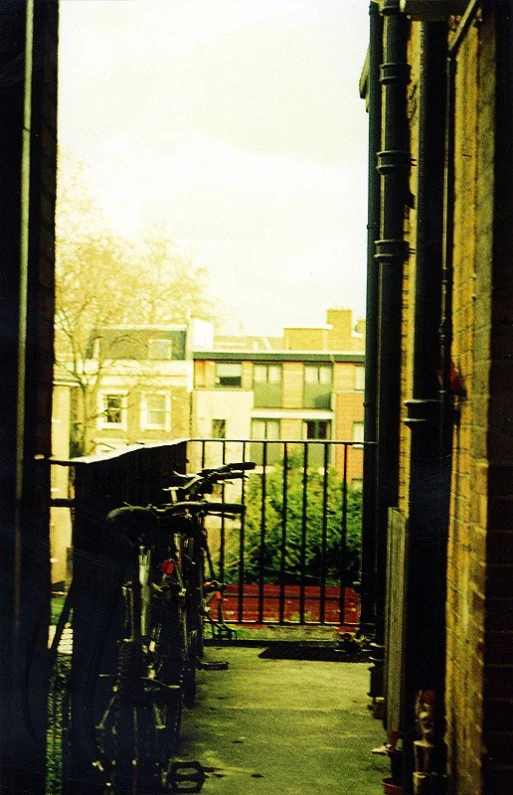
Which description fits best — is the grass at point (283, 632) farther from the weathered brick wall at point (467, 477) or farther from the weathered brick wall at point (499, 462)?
the weathered brick wall at point (499, 462)

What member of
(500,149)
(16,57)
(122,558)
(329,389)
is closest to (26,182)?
(16,57)

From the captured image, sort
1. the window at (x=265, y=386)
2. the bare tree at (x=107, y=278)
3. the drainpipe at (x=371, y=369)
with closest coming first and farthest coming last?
the drainpipe at (x=371, y=369), the bare tree at (x=107, y=278), the window at (x=265, y=386)

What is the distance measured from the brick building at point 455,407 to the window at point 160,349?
41.0 m

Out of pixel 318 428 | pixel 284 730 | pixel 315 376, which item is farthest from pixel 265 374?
pixel 284 730

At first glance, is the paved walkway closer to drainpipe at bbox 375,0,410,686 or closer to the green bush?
drainpipe at bbox 375,0,410,686

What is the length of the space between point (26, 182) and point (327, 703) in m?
2.88

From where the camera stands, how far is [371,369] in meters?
5.96

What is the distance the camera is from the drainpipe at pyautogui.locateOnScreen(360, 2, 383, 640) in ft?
18.4

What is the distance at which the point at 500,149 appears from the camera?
2.43 meters

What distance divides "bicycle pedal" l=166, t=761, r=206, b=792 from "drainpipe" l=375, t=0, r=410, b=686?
3.73ft

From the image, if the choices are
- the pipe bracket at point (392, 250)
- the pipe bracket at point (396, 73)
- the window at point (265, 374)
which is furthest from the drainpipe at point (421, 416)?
the window at point (265, 374)

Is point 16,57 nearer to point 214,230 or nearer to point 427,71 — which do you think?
point 427,71

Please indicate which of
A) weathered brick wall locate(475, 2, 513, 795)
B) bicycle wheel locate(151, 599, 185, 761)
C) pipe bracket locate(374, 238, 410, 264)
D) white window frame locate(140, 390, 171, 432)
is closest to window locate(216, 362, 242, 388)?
white window frame locate(140, 390, 171, 432)

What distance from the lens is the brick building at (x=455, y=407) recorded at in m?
2.45
